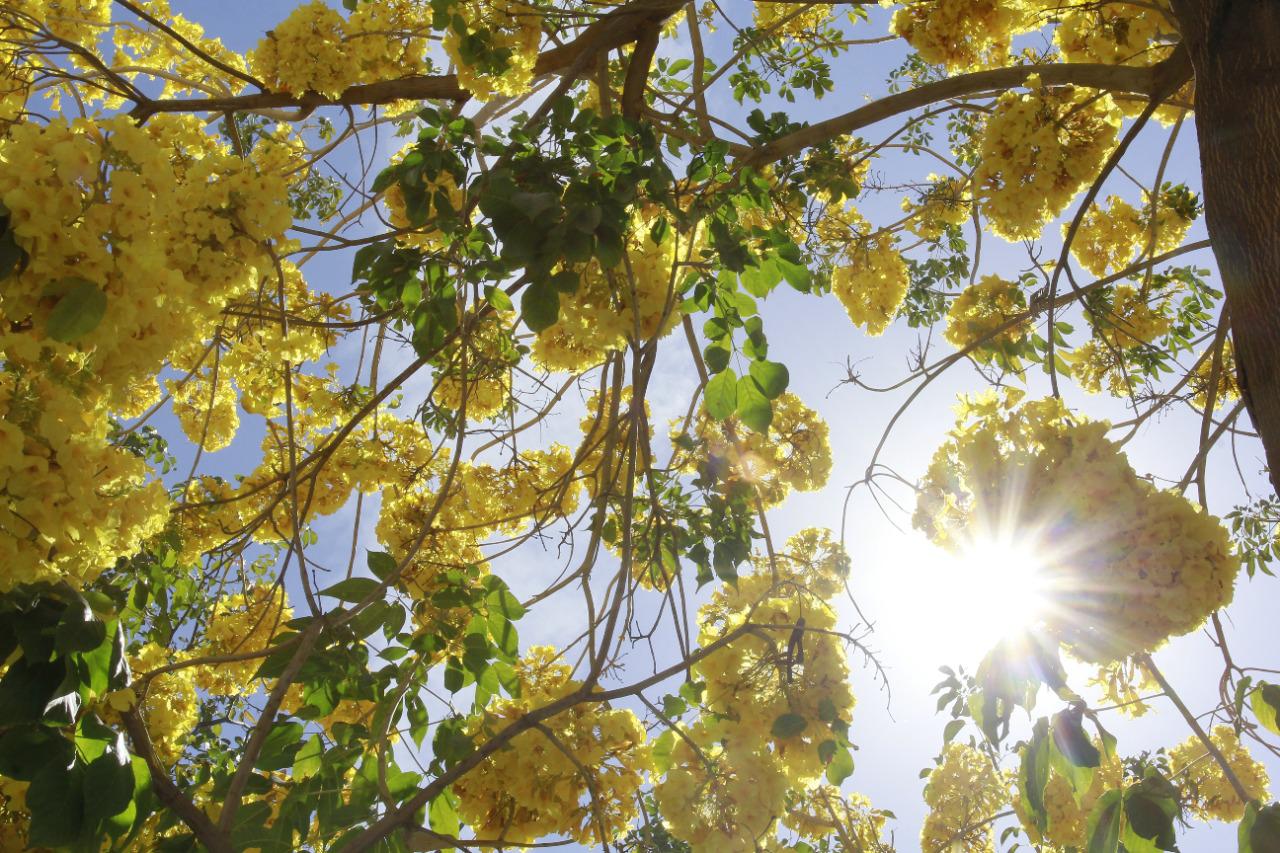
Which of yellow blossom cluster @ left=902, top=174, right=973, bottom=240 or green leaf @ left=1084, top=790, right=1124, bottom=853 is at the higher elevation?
yellow blossom cluster @ left=902, top=174, right=973, bottom=240

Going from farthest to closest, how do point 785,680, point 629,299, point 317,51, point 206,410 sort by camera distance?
point 206,410 < point 317,51 < point 785,680 < point 629,299

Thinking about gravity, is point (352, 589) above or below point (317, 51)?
below

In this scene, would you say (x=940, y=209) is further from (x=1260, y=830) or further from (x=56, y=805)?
(x=56, y=805)

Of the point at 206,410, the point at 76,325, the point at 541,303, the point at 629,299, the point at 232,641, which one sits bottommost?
the point at 76,325

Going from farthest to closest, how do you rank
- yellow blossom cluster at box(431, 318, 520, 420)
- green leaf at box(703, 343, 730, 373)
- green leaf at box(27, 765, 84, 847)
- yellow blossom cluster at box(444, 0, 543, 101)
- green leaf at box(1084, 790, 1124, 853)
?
yellow blossom cluster at box(431, 318, 520, 420) < yellow blossom cluster at box(444, 0, 543, 101) < green leaf at box(703, 343, 730, 373) < green leaf at box(1084, 790, 1124, 853) < green leaf at box(27, 765, 84, 847)

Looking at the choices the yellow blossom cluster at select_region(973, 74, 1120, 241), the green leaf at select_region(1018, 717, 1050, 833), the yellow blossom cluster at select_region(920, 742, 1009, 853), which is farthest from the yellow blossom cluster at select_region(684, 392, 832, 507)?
the yellow blossom cluster at select_region(920, 742, 1009, 853)

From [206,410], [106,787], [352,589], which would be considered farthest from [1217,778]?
[206,410]

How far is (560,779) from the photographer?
2504 mm

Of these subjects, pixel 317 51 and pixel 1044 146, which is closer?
pixel 1044 146

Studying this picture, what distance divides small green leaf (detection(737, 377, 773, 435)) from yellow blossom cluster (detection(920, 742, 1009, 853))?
12.1ft

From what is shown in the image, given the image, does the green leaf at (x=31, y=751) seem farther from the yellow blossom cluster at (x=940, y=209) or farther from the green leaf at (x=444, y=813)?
the yellow blossom cluster at (x=940, y=209)

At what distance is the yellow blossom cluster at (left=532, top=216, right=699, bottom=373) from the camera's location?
7.35 ft

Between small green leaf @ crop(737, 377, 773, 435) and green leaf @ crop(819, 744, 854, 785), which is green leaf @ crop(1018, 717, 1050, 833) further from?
small green leaf @ crop(737, 377, 773, 435)

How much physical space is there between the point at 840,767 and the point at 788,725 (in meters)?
0.29
